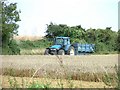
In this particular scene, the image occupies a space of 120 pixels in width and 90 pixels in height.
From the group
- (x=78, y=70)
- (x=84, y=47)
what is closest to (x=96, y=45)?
(x=84, y=47)

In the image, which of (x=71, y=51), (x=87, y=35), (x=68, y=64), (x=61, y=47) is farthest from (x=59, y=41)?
(x=87, y=35)

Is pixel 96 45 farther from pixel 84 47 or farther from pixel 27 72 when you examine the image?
pixel 27 72

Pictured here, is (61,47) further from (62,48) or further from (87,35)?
(87,35)

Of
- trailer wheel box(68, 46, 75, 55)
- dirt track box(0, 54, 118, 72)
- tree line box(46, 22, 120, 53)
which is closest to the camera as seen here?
dirt track box(0, 54, 118, 72)

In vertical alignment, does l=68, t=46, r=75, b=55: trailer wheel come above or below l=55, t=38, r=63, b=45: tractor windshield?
below

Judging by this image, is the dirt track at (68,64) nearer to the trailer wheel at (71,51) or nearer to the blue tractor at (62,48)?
the blue tractor at (62,48)

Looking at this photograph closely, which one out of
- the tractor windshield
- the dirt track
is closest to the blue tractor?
the tractor windshield

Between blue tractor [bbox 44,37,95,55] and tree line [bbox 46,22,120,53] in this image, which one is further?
tree line [bbox 46,22,120,53]

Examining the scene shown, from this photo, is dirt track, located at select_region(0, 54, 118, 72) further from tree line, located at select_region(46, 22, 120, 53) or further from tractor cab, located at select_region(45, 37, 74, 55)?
tree line, located at select_region(46, 22, 120, 53)

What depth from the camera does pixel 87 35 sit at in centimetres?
4203

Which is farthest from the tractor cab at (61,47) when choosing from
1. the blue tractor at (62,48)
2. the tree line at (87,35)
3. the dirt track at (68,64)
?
the tree line at (87,35)

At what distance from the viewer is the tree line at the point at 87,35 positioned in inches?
1567

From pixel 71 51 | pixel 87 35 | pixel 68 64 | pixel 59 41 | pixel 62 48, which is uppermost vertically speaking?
pixel 87 35

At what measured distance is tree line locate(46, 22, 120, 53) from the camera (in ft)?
131
